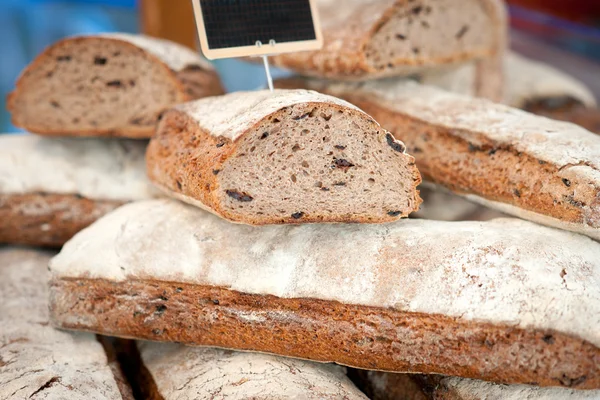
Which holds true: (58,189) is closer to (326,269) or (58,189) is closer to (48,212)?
(48,212)

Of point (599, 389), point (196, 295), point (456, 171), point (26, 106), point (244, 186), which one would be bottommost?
point (599, 389)

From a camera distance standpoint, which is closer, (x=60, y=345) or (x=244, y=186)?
(x=244, y=186)

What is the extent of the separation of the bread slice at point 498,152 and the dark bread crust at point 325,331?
16.5 inches

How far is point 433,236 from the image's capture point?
179 centimetres

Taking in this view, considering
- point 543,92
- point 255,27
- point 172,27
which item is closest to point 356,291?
point 255,27

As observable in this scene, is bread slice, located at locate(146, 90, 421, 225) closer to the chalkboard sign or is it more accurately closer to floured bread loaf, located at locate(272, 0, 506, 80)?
the chalkboard sign

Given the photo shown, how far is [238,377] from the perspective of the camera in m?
1.75

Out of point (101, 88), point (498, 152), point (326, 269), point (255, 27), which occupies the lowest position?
point (326, 269)

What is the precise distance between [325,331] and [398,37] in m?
1.18

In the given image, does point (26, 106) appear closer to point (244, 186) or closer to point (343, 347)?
point (244, 186)

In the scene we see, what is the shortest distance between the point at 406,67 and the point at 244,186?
39.4 inches

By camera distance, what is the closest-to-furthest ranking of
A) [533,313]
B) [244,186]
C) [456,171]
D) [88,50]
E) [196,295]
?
1. [533,313]
2. [244,186]
3. [196,295]
4. [456,171]
5. [88,50]

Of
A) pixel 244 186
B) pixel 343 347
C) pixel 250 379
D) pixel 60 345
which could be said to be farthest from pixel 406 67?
pixel 60 345

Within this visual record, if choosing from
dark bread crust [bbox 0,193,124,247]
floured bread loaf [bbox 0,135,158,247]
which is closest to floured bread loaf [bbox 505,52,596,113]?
floured bread loaf [bbox 0,135,158,247]
